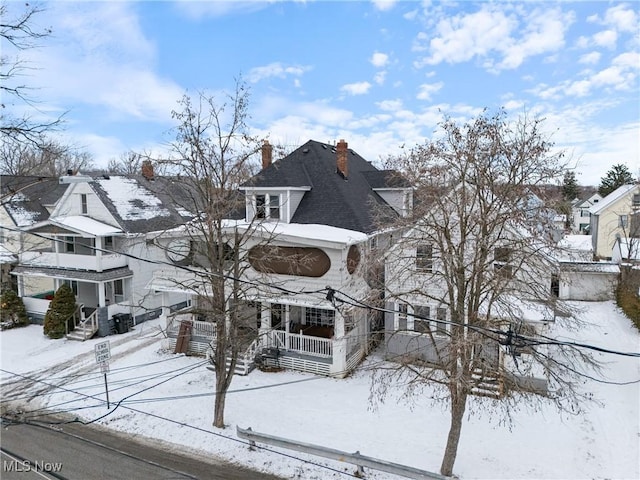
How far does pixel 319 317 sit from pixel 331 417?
23.5 feet

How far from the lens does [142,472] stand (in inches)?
432

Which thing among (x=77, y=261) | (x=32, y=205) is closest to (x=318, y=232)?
(x=77, y=261)

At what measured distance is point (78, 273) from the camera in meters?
22.8

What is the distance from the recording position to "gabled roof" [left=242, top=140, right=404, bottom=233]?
18.8 m

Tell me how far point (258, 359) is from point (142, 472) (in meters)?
7.10

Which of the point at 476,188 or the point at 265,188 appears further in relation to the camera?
the point at 265,188

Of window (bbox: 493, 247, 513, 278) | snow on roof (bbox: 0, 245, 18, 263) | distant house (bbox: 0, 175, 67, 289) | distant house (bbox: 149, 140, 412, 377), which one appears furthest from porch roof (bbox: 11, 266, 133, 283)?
window (bbox: 493, 247, 513, 278)

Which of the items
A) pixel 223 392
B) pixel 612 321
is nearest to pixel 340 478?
pixel 223 392

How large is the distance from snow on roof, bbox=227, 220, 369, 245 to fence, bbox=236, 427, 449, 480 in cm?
675

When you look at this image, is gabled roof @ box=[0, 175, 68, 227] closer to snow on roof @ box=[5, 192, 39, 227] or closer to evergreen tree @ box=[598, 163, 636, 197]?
snow on roof @ box=[5, 192, 39, 227]

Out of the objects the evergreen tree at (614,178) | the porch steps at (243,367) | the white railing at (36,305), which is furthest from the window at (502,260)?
the evergreen tree at (614,178)

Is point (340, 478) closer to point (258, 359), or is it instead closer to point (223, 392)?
point (223, 392)

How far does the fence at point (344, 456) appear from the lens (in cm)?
992

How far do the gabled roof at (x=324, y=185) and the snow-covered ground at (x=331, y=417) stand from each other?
6558 mm
